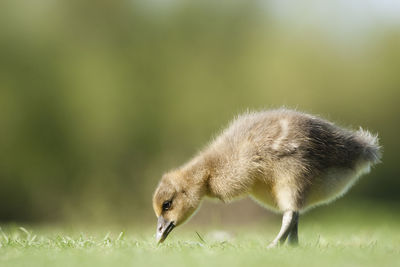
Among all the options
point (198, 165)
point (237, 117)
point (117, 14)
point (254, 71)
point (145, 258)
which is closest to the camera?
point (145, 258)

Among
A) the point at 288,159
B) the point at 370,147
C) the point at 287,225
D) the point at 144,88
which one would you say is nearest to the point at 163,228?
the point at 287,225

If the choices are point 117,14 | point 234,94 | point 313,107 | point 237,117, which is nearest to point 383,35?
point 313,107

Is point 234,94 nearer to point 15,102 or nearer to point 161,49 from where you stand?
point 161,49

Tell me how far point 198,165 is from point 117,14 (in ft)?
43.3

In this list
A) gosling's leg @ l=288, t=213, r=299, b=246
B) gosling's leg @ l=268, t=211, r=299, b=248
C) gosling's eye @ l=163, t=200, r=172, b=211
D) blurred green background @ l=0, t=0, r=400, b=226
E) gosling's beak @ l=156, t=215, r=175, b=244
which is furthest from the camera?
blurred green background @ l=0, t=0, r=400, b=226

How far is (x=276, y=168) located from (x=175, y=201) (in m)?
0.92

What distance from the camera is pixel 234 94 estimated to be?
15523 millimetres

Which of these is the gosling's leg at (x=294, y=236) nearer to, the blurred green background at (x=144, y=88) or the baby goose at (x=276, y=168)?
the baby goose at (x=276, y=168)

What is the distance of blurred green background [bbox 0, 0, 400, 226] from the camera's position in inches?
578

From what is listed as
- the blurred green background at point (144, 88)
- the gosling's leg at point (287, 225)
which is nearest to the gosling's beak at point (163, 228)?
the gosling's leg at point (287, 225)

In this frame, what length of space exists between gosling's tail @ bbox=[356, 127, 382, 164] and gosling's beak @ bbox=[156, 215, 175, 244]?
1.71 meters

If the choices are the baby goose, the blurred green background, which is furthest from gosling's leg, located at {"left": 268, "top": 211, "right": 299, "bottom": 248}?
the blurred green background

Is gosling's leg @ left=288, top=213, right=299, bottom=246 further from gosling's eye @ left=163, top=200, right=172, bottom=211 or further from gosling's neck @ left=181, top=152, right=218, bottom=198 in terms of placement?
gosling's eye @ left=163, top=200, right=172, bottom=211

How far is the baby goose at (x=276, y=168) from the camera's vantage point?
4.54 m
